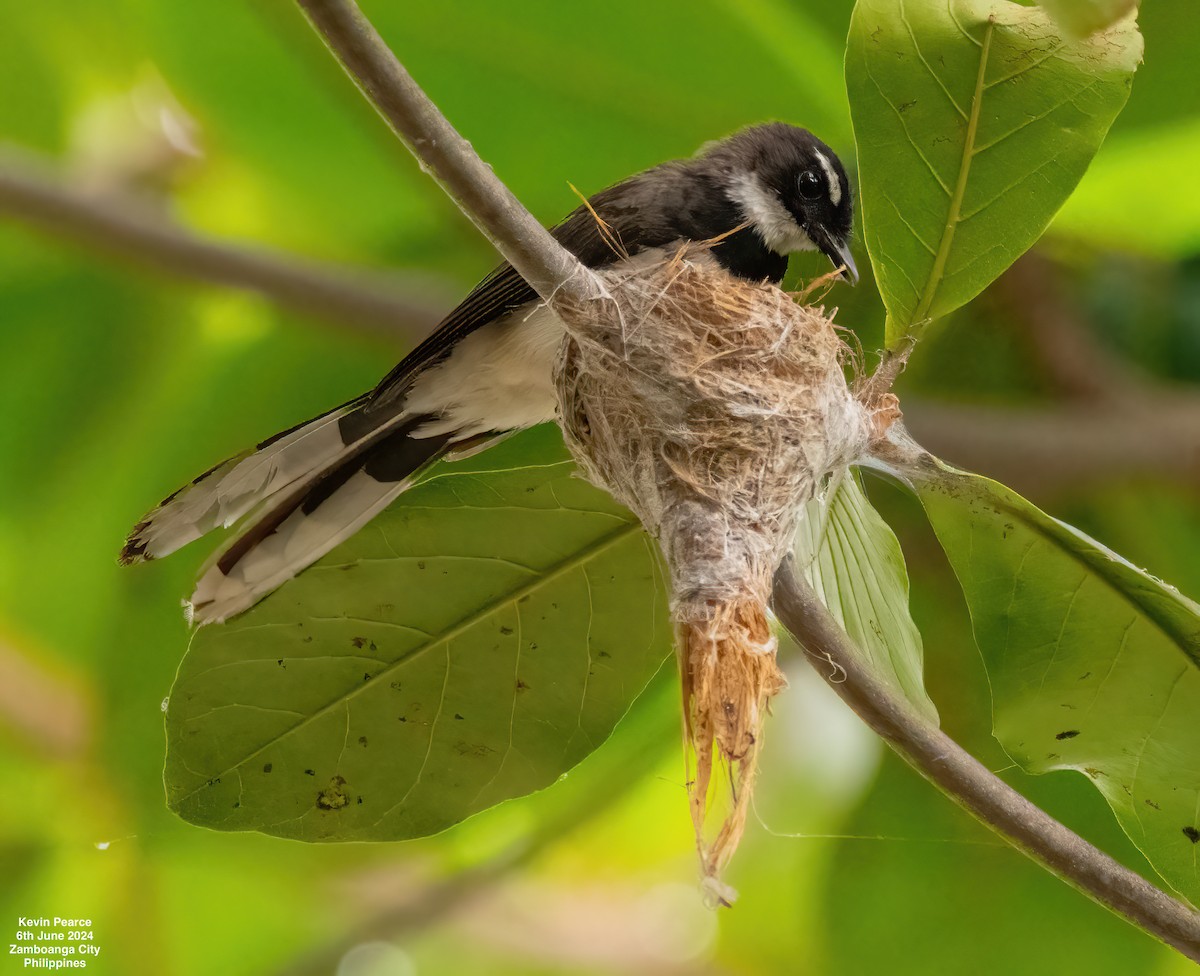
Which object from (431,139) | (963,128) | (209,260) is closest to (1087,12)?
(963,128)

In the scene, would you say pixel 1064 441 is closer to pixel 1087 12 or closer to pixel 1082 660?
pixel 1082 660

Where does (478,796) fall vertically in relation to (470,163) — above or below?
below

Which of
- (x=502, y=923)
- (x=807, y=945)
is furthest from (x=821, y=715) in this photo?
(x=502, y=923)

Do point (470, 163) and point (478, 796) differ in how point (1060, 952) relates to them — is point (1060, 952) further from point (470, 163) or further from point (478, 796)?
point (470, 163)

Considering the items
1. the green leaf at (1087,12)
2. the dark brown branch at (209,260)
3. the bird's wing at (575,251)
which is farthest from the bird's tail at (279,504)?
the green leaf at (1087,12)

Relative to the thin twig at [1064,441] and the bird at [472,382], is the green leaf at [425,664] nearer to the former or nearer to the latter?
the bird at [472,382]

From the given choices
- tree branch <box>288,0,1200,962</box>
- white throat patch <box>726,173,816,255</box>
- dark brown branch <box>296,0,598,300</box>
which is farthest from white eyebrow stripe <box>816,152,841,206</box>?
dark brown branch <box>296,0,598,300</box>
